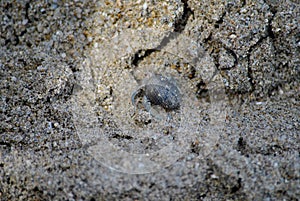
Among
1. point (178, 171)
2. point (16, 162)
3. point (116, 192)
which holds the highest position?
point (178, 171)

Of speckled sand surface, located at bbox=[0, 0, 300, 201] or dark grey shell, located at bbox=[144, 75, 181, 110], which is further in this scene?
dark grey shell, located at bbox=[144, 75, 181, 110]

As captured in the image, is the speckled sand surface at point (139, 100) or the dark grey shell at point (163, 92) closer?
the speckled sand surface at point (139, 100)

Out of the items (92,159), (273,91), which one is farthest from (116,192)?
(273,91)

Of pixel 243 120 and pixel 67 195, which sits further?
pixel 243 120

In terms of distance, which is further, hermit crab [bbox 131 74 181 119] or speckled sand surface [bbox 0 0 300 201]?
hermit crab [bbox 131 74 181 119]

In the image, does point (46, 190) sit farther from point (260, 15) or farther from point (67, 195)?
point (260, 15)
